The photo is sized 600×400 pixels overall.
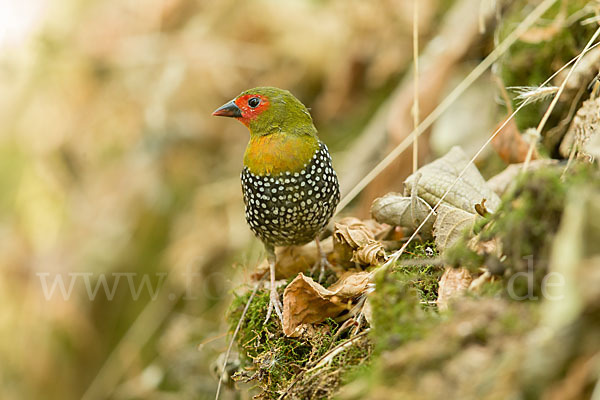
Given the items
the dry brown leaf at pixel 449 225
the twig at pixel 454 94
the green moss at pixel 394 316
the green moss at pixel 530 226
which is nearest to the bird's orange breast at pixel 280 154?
the twig at pixel 454 94

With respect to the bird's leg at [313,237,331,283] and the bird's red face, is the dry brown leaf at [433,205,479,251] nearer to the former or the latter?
the bird's leg at [313,237,331,283]

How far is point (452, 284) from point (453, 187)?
0.62 metres

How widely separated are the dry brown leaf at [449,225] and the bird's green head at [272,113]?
2.93ft

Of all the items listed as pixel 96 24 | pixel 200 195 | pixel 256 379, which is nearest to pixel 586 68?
pixel 256 379

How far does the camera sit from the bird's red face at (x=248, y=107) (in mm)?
2910

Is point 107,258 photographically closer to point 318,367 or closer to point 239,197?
point 239,197

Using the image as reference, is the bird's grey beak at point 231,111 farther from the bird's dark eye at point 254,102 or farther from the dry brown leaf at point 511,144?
the dry brown leaf at point 511,144

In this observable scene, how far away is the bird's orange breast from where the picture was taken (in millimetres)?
2711

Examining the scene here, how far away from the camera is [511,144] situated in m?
2.95

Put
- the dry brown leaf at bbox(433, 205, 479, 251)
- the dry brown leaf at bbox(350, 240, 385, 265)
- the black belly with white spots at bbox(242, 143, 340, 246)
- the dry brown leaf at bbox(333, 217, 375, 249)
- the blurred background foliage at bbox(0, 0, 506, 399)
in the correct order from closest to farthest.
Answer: the dry brown leaf at bbox(433, 205, 479, 251) → the dry brown leaf at bbox(350, 240, 385, 265) → the dry brown leaf at bbox(333, 217, 375, 249) → the black belly with white spots at bbox(242, 143, 340, 246) → the blurred background foliage at bbox(0, 0, 506, 399)

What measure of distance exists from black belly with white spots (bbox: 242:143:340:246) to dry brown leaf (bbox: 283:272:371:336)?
53 centimetres

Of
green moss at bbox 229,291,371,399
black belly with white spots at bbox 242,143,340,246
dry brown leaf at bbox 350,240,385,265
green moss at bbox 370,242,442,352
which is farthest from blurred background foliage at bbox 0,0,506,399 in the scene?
green moss at bbox 370,242,442,352

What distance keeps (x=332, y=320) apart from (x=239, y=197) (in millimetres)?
3518

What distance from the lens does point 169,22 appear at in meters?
6.45
